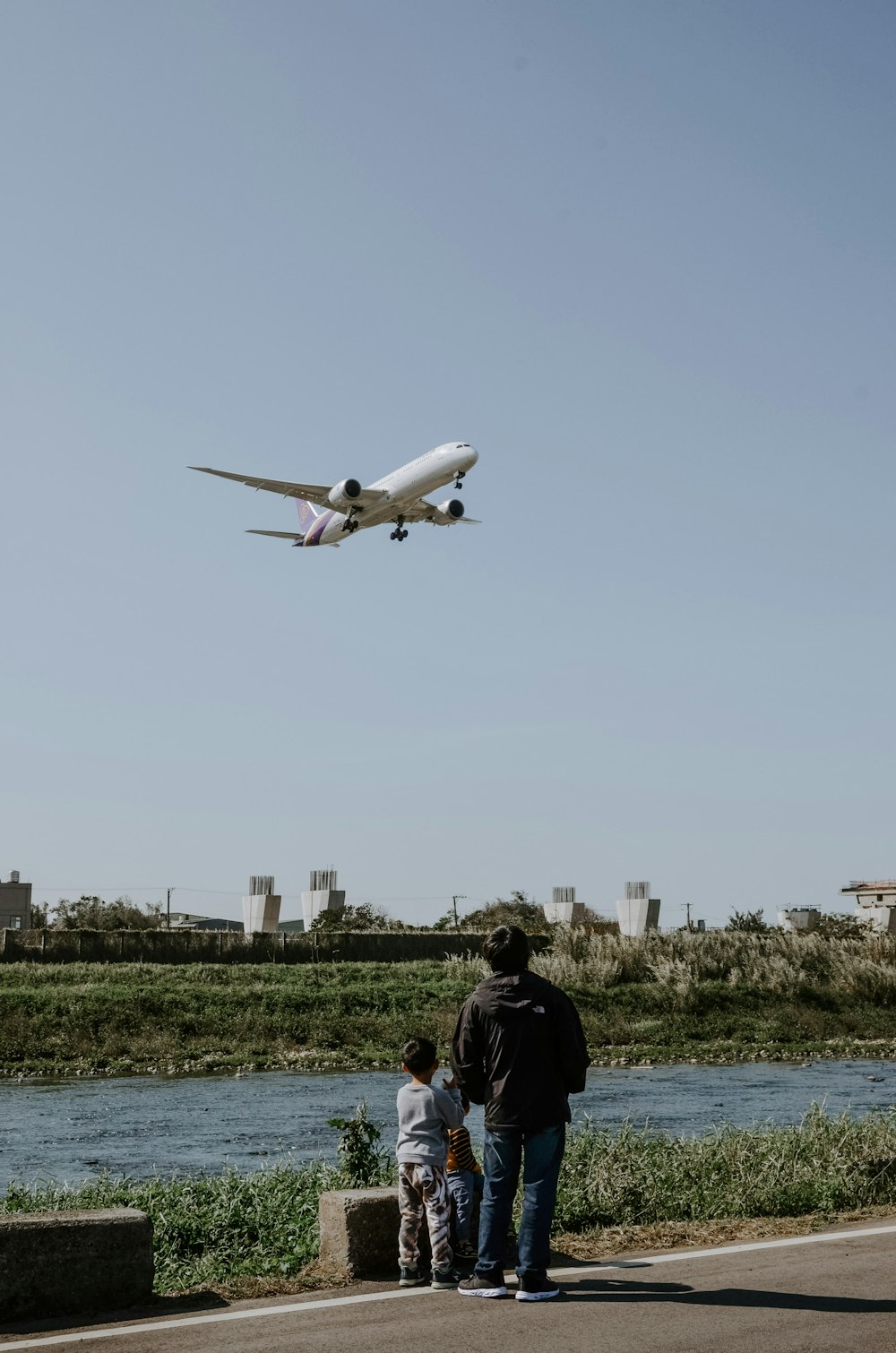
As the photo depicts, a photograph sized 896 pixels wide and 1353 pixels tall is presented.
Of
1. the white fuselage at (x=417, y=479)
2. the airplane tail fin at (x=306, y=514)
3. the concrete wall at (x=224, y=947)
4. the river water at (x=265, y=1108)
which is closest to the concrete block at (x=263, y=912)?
the concrete wall at (x=224, y=947)

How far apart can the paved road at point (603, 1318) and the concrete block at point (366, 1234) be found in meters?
0.23

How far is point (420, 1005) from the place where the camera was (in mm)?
44875

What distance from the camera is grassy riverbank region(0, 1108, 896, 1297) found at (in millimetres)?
9508

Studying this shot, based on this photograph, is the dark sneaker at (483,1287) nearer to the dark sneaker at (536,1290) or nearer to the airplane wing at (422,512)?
the dark sneaker at (536,1290)

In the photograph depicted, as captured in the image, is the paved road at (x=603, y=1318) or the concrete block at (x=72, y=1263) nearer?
the paved road at (x=603, y=1318)

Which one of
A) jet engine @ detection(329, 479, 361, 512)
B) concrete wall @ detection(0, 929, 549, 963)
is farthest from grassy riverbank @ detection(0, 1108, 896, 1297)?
concrete wall @ detection(0, 929, 549, 963)

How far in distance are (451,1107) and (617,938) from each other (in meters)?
46.9

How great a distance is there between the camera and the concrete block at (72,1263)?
7.64 meters

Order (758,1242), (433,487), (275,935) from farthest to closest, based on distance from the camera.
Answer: (275,935), (433,487), (758,1242)

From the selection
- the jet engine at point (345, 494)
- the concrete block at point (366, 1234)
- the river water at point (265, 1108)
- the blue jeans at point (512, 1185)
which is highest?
the jet engine at point (345, 494)

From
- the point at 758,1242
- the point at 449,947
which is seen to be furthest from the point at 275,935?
the point at 758,1242

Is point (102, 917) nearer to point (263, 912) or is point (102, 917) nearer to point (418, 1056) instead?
point (263, 912)

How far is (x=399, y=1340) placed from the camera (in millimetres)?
6980

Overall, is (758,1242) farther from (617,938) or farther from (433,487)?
(617,938)
